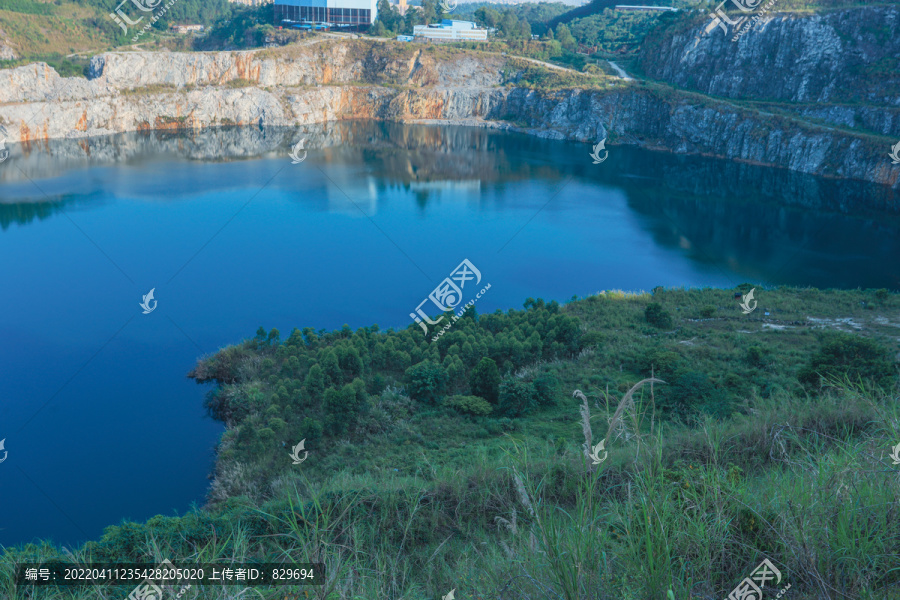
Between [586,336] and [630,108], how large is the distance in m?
Answer: 42.5

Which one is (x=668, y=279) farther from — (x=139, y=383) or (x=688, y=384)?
(x=139, y=383)

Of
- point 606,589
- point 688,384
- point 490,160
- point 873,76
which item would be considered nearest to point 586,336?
point 688,384

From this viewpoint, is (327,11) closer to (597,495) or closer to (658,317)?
(658,317)

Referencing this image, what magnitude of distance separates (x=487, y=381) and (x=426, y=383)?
1.26 meters

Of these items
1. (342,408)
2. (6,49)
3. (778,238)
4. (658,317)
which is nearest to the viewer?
(342,408)

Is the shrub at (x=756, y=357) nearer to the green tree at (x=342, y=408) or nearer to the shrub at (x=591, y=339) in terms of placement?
the shrub at (x=591, y=339)

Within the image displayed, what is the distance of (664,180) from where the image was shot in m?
40.4

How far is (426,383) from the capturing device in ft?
41.0

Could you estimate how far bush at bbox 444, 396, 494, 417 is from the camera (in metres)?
11.5

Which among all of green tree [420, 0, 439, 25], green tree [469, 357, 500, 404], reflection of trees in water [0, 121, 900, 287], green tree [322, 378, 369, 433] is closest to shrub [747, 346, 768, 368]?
green tree [469, 357, 500, 404]

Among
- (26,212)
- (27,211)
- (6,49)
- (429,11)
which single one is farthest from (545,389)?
(429,11)

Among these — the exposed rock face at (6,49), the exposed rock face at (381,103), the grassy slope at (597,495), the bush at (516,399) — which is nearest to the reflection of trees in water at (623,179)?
the exposed rock face at (381,103)

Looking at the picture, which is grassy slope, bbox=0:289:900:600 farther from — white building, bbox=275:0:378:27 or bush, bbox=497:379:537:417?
white building, bbox=275:0:378:27

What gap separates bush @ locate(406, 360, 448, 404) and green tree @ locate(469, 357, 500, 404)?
0.19 meters
